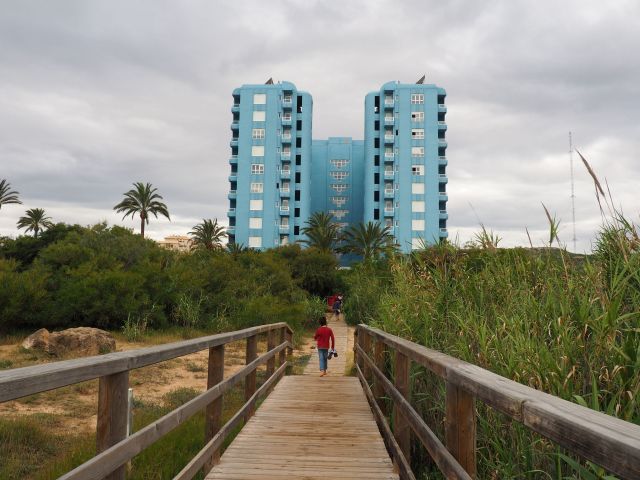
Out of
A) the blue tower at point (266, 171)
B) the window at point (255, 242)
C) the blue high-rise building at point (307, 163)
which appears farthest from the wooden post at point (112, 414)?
the window at point (255, 242)

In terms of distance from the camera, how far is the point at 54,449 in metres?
6.60

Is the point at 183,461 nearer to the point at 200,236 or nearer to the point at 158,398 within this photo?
the point at 158,398

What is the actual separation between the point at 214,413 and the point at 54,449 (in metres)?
3.64

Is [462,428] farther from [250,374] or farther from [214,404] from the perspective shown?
[250,374]

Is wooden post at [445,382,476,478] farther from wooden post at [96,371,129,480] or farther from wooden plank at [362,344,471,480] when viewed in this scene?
wooden post at [96,371,129,480]

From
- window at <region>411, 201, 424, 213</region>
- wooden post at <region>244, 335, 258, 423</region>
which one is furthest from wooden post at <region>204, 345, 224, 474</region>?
window at <region>411, 201, 424, 213</region>

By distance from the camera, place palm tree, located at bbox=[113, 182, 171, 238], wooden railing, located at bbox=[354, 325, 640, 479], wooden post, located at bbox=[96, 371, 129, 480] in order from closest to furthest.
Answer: wooden railing, located at bbox=[354, 325, 640, 479], wooden post, located at bbox=[96, 371, 129, 480], palm tree, located at bbox=[113, 182, 171, 238]

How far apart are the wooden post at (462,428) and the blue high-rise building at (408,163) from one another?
199 ft

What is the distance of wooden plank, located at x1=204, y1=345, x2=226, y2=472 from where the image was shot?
4227 mm

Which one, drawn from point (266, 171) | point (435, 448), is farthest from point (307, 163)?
point (435, 448)

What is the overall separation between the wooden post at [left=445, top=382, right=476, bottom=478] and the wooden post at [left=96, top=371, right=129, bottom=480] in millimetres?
1556

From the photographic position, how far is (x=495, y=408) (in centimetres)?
194

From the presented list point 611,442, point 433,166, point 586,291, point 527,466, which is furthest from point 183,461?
point 433,166

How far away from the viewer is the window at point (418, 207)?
209 ft
